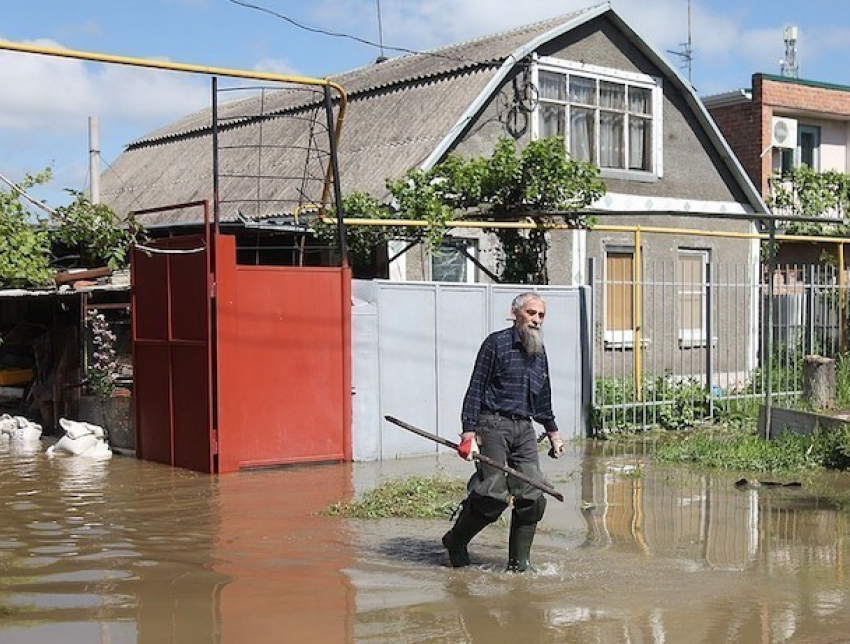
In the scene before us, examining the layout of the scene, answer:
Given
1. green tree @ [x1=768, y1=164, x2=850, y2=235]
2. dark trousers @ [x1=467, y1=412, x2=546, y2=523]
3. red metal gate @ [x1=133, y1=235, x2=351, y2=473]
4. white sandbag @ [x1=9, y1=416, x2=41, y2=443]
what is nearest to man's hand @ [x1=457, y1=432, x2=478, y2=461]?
dark trousers @ [x1=467, y1=412, x2=546, y2=523]

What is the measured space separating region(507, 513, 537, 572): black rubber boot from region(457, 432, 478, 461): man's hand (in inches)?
21.1

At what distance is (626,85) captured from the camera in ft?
60.2

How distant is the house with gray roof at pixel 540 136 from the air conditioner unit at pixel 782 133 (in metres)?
3.01

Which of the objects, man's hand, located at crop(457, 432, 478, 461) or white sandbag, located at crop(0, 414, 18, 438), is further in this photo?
white sandbag, located at crop(0, 414, 18, 438)

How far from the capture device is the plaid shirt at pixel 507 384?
23.7ft

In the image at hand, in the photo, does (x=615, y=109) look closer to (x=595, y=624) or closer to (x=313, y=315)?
(x=313, y=315)

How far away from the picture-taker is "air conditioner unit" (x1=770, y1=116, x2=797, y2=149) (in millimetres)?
22234

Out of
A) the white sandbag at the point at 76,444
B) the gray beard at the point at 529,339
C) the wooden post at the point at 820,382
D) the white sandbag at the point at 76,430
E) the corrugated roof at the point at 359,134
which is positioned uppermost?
the corrugated roof at the point at 359,134

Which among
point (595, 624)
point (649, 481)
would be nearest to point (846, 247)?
point (649, 481)

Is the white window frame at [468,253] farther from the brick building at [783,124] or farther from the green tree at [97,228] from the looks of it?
the brick building at [783,124]

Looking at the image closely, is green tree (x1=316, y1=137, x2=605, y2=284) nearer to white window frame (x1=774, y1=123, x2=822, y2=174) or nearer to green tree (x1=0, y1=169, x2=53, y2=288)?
green tree (x1=0, y1=169, x2=53, y2=288)

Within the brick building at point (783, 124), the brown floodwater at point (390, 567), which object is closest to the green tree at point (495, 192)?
the brown floodwater at point (390, 567)

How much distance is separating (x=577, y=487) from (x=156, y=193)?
1262cm

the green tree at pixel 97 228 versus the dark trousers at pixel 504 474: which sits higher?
the green tree at pixel 97 228
